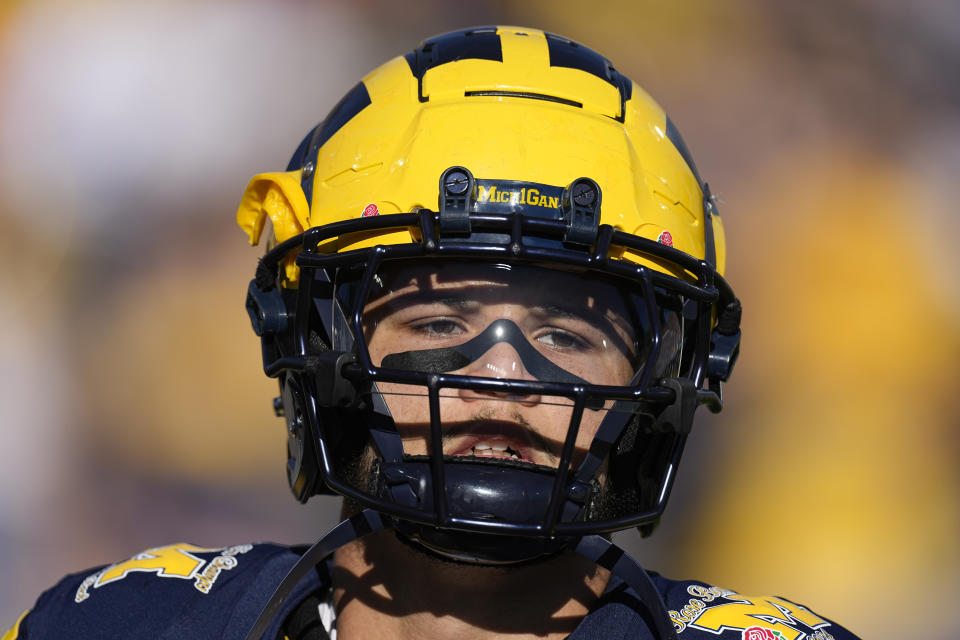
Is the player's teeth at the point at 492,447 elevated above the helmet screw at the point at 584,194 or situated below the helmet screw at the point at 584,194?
below

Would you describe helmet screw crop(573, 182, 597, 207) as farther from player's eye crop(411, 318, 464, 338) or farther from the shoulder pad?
the shoulder pad

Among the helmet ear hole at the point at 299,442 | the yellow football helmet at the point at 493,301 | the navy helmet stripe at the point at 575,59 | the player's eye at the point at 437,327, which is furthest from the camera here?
the navy helmet stripe at the point at 575,59

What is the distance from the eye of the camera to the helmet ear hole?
5.29 feet

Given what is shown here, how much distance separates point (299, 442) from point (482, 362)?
41 centimetres

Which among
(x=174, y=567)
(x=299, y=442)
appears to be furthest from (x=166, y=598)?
(x=299, y=442)

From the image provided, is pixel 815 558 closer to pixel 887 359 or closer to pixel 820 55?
A: pixel 887 359

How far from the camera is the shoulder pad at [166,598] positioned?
162 centimetres

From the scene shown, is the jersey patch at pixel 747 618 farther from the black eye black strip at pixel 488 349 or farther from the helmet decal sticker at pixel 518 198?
the helmet decal sticker at pixel 518 198

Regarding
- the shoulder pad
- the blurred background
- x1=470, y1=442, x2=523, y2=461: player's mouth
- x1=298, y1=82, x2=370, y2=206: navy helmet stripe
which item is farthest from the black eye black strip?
the blurred background

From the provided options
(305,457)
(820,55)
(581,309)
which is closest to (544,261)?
(581,309)

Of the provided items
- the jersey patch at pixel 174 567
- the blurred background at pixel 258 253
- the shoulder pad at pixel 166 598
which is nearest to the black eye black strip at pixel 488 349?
the shoulder pad at pixel 166 598

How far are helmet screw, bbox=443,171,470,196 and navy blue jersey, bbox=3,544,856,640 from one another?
27.4 inches

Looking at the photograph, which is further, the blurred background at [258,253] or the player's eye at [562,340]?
the blurred background at [258,253]

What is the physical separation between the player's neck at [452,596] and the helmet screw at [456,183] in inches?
22.2
